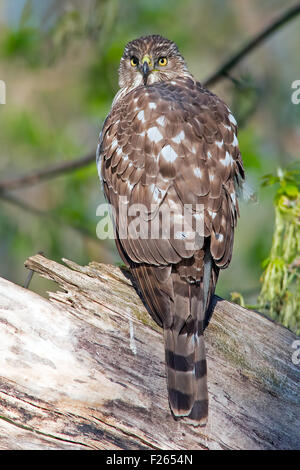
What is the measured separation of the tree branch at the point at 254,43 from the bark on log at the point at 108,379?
8.44ft

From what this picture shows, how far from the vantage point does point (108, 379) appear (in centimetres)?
313

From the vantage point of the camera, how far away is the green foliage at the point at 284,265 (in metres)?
4.07

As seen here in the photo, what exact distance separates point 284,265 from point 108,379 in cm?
151

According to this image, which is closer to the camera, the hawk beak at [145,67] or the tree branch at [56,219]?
the hawk beak at [145,67]

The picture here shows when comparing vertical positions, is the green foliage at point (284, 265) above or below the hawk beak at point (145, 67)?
below

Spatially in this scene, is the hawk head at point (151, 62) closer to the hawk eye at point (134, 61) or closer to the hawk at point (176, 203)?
the hawk eye at point (134, 61)

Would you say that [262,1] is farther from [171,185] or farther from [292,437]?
[292,437]

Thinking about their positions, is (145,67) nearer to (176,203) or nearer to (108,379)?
(176,203)

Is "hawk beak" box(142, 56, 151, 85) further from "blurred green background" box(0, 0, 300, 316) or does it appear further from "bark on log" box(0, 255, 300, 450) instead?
"bark on log" box(0, 255, 300, 450)

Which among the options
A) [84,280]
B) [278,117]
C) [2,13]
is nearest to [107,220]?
[84,280]

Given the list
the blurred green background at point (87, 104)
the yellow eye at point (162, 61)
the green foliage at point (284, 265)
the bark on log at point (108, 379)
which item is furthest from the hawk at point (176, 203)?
the blurred green background at point (87, 104)

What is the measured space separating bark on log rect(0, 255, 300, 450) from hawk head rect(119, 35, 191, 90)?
182 centimetres

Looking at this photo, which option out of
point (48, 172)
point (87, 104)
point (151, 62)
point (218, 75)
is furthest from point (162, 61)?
point (87, 104)
